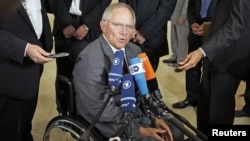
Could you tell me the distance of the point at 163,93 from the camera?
3.24 m

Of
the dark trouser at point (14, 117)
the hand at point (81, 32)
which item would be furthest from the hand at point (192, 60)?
the dark trouser at point (14, 117)

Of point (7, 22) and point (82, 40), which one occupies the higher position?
point (7, 22)

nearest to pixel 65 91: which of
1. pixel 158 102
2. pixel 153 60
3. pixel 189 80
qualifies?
pixel 153 60

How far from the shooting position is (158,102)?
3.74ft

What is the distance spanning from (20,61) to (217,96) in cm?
120

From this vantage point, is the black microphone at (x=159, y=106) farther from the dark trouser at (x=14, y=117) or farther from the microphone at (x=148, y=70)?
the dark trouser at (x=14, y=117)

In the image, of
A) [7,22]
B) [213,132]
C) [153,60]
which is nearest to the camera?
[213,132]

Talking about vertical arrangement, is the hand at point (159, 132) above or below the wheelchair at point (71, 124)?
above

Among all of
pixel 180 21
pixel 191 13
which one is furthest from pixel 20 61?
pixel 180 21

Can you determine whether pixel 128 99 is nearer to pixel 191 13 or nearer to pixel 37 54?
pixel 37 54

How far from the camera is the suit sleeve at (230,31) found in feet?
5.78

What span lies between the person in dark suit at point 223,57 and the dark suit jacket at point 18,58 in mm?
780

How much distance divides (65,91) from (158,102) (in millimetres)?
961

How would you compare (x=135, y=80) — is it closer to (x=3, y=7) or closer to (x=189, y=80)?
(x=3, y=7)
